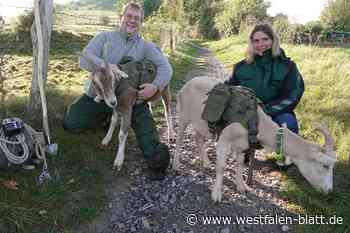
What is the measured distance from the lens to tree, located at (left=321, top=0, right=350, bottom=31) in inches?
2472

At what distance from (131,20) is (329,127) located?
4.62 meters

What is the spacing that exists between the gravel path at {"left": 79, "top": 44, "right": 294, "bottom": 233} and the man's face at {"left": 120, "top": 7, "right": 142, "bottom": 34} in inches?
88.5

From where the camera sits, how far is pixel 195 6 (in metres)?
55.4

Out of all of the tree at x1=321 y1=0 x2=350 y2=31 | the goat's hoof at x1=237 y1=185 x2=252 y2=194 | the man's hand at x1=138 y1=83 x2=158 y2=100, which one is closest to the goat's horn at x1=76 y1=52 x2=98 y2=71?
the man's hand at x1=138 y1=83 x2=158 y2=100

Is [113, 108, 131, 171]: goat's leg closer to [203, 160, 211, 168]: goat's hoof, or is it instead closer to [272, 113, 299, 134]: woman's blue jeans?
[203, 160, 211, 168]: goat's hoof

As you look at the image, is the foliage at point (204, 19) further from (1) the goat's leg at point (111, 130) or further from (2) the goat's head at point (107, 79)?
(2) the goat's head at point (107, 79)

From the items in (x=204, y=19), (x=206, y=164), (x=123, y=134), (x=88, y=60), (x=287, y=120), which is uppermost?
(x=204, y=19)

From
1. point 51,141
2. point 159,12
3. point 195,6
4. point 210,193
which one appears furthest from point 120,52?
point 195,6

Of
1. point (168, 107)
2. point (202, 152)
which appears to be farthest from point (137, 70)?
point (202, 152)

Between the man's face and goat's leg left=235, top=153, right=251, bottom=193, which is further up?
the man's face

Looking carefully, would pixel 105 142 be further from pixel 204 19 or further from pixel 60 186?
pixel 204 19

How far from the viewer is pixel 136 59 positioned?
21.1 feet

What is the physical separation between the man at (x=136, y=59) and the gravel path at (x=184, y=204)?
37 cm

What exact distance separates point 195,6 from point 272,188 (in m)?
53.0
